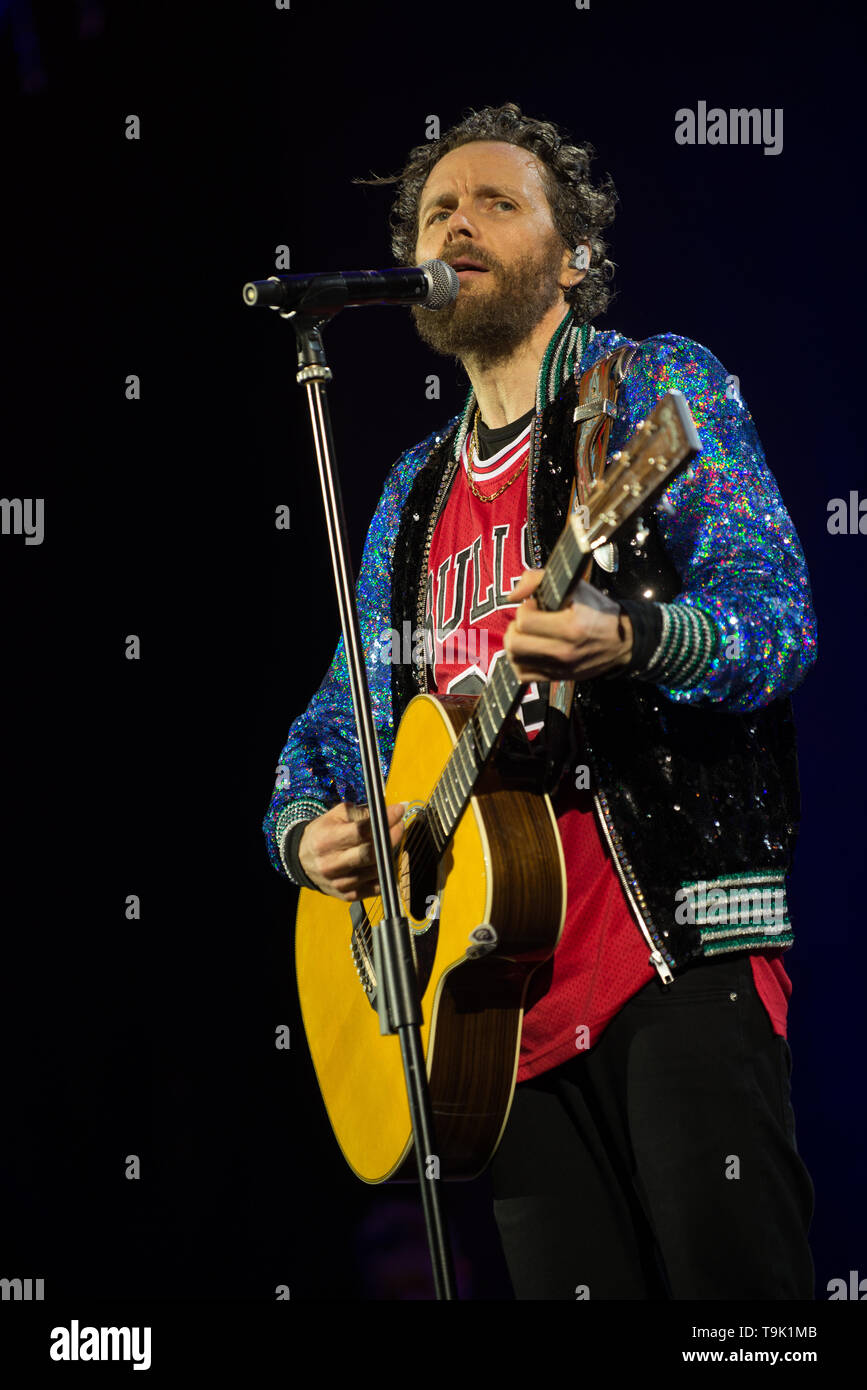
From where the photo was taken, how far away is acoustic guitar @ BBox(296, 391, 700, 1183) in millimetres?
1773

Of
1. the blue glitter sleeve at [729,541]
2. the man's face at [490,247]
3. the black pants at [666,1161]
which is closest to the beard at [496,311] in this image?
the man's face at [490,247]

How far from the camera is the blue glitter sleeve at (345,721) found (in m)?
2.42

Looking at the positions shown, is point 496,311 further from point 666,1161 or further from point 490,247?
point 666,1161

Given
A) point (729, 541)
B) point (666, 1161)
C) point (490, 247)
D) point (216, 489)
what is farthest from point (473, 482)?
point (666, 1161)

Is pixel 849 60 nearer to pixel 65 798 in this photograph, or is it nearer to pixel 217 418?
pixel 217 418

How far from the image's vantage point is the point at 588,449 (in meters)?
Answer: 2.02

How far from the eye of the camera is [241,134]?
3236mm

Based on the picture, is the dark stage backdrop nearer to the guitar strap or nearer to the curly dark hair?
the curly dark hair

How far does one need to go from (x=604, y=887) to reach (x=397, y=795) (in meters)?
0.46

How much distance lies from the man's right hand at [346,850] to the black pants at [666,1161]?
1.36 feet

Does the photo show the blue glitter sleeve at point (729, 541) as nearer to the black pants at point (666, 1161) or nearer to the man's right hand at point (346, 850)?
the black pants at point (666, 1161)

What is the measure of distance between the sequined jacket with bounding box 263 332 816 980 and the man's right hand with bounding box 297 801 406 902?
408 mm

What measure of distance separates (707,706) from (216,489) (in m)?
1.81

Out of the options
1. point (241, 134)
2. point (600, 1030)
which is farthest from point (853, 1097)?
point (241, 134)
